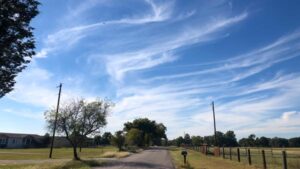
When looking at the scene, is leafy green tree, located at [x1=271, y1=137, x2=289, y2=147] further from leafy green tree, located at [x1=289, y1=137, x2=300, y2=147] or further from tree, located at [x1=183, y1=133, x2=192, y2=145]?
tree, located at [x1=183, y1=133, x2=192, y2=145]

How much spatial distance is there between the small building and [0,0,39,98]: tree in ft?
307

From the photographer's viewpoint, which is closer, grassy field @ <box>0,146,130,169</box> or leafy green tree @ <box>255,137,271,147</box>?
grassy field @ <box>0,146,130,169</box>

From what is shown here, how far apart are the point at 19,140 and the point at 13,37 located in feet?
336

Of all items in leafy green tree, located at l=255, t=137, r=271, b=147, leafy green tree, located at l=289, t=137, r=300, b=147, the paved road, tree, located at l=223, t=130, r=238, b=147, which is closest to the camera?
the paved road

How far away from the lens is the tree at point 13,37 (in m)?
17.1

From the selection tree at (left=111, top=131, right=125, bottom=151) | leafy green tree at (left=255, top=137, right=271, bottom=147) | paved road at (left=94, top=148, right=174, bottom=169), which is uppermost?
leafy green tree at (left=255, top=137, right=271, bottom=147)

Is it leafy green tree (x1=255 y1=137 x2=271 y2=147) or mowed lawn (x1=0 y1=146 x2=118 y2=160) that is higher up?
leafy green tree (x1=255 y1=137 x2=271 y2=147)

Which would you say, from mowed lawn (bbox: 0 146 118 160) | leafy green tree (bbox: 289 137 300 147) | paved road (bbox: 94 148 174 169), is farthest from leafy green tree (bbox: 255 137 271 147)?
paved road (bbox: 94 148 174 169)

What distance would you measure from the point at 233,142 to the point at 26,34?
157040 mm

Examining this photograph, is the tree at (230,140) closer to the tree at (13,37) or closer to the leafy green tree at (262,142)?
the leafy green tree at (262,142)

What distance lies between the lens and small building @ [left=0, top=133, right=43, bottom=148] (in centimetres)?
10650

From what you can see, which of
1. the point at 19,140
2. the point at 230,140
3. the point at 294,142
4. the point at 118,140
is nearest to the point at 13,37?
the point at 118,140

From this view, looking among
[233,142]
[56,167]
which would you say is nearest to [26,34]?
[56,167]

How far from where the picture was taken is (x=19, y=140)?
111625 millimetres
